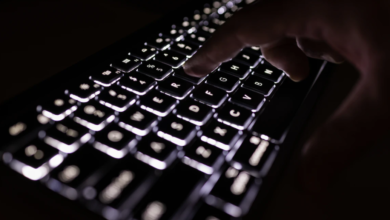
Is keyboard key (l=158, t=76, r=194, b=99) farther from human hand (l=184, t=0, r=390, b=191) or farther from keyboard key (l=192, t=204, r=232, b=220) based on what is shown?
keyboard key (l=192, t=204, r=232, b=220)

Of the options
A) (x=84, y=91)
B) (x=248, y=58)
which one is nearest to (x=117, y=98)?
(x=84, y=91)

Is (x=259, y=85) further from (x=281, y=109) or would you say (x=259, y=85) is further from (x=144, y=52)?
(x=144, y=52)

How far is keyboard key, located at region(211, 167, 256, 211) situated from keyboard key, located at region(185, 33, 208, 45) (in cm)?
29

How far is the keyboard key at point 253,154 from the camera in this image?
0.30 metres

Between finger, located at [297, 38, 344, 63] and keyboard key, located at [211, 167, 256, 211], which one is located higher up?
finger, located at [297, 38, 344, 63]

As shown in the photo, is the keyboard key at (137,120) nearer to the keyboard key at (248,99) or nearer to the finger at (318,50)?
the keyboard key at (248,99)

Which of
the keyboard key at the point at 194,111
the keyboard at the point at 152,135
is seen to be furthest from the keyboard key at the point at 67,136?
the keyboard key at the point at 194,111

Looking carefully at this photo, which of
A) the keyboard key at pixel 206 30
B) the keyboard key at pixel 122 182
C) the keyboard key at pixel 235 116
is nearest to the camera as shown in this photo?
the keyboard key at pixel 122 182

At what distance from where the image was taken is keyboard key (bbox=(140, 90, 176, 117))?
356mm

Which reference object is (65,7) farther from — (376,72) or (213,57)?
(376,72)

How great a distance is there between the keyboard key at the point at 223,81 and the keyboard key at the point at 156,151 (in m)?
0.14

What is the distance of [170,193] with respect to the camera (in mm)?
274

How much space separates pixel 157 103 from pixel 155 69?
3.3 inches

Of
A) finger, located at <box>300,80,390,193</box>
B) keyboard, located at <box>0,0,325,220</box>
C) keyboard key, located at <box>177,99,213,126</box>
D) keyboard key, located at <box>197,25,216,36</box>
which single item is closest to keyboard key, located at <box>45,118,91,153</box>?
keyboard, located at <box>0,0,325,220</box>
